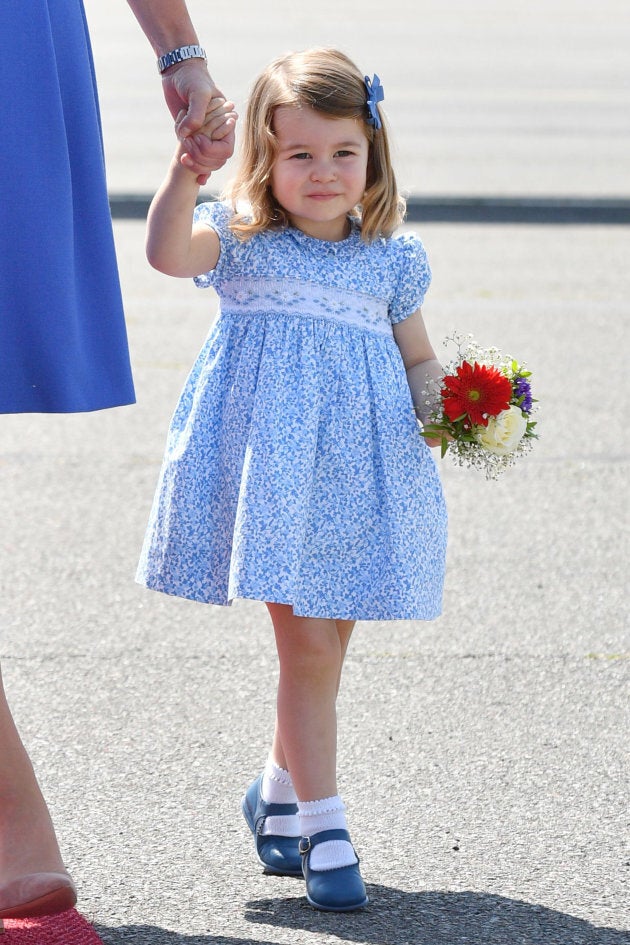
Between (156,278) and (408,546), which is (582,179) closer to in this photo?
(156,278)

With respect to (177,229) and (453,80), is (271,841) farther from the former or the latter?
(453,80)

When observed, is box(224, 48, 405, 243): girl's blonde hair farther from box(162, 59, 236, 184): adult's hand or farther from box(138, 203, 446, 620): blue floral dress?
box(162, 59, 236, 184): adult's hand

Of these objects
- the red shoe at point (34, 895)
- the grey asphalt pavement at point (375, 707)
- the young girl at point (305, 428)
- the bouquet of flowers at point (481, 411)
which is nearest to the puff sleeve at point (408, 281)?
the young girl at point (305, 428)

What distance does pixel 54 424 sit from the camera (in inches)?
241

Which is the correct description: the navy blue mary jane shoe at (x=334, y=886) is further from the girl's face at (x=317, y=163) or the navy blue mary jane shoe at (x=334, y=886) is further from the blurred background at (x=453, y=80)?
the blurred background at (x=453, y=80)

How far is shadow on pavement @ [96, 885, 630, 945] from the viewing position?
2482 millimetres

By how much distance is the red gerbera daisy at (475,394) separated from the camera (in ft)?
8.86

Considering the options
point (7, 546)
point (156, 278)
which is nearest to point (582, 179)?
point (156, 278)

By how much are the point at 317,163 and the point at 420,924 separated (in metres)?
1.36

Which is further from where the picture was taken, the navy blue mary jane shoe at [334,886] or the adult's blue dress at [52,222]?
the navy blue mary jane shoe at [334,886]

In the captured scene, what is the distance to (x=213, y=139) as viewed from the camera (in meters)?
2.49

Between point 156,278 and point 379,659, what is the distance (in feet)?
17.7

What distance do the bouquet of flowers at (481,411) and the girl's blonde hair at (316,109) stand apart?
0.32m

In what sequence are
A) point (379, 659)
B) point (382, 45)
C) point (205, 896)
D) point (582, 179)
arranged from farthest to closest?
point (382, 45), point (582, 179), point (379, 659), point (205, 896)
